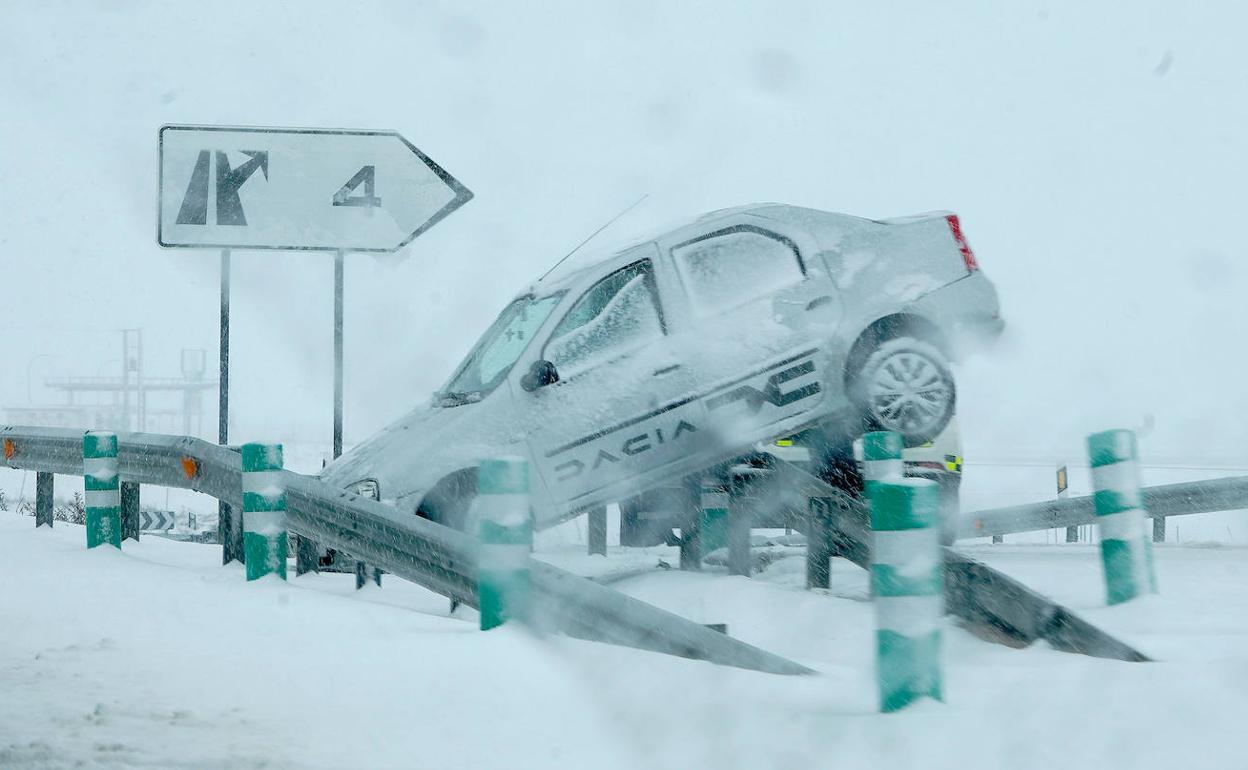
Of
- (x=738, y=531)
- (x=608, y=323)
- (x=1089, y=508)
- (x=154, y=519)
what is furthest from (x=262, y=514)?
(x=154, y=519)

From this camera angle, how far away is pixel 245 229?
33.1 feet

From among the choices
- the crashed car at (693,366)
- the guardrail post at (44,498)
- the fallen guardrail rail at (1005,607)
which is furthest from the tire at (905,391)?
the guardrail post at (44,498)

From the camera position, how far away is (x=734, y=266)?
7.81m

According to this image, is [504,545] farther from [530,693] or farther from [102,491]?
[102,491]

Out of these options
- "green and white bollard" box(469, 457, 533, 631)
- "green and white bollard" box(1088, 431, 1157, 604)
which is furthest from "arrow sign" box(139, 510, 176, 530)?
"green and white bollard" box(1088, 431, 1157, 604)

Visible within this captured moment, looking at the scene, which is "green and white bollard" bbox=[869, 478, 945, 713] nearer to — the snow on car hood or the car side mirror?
the car side mirror

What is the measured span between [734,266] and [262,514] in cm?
326

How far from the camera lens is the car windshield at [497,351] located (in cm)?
768

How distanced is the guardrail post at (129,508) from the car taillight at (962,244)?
579cm

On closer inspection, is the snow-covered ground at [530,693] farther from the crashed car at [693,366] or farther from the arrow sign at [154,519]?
the arrow sign at [154,519]

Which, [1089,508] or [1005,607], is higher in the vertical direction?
[1089,508]

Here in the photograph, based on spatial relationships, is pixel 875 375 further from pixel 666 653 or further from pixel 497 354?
pixel 666 653

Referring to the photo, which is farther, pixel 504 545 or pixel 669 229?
pixel 669 229

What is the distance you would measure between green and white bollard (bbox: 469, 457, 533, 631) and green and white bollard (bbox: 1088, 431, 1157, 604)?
9.27 feet
